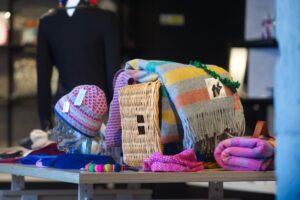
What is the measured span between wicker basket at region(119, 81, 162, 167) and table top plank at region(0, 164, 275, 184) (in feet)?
0.61

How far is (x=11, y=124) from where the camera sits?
7.14 metres

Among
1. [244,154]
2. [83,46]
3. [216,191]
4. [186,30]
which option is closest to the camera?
[244,154]

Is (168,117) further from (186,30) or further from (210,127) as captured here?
(186,30)

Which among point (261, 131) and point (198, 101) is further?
point (261, 131)

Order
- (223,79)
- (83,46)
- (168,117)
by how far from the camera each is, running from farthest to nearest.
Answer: (83,46) → (223,79) → (168,117)

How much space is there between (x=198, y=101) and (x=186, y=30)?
16.5ft

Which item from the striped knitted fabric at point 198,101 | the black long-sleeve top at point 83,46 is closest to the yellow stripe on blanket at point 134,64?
the striped knitted fabric at point 198,101

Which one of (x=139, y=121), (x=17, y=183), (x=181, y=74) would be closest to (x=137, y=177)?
(x=139, y=121)

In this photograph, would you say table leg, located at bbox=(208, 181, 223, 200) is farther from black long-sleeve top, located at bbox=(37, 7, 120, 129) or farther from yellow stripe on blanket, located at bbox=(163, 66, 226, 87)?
black long-sleeve top, located at bbox=(37, 7, 120, 129)

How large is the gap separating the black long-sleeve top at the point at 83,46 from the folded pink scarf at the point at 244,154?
4.87ft

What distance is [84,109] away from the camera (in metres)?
2.53

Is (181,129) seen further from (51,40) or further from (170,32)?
(170,32)

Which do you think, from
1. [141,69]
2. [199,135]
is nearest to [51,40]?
[141,69]

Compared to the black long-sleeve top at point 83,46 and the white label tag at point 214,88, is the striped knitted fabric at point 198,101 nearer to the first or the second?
the white label tag at point 214,88
